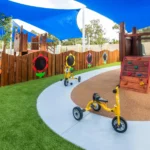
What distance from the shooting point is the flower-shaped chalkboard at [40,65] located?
698cm

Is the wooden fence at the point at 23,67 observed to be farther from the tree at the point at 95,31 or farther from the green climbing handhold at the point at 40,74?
the tree at the point at 95,31

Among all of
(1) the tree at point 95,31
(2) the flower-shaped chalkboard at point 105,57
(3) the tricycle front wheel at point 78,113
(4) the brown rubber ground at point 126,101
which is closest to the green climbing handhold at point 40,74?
(4) the brown rubber ground at point 126,101

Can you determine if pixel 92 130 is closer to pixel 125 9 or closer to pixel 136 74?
pixel 136 74

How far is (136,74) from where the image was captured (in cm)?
528

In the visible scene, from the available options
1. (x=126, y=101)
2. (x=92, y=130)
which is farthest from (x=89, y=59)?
(x=92, y=130)

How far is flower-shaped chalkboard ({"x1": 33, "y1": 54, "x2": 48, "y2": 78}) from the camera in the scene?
6975 mm

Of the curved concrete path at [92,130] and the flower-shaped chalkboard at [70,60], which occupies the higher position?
the flower-shaped chalkboard at [70,60]

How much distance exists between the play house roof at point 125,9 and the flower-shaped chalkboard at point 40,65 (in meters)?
2.98

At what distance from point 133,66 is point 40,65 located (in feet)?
12.8

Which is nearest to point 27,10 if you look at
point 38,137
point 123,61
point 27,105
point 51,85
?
point 51,85

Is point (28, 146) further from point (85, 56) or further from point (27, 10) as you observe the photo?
point (27, 10)

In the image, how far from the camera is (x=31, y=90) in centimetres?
524

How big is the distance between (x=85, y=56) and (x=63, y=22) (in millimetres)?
3364

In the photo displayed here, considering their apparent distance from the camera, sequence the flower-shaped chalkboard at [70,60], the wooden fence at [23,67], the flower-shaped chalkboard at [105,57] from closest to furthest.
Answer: the wooden fence at [23,67] → the flower-shaped chalkboard at [70,60] → the flower-shaped chalkboard at [105,57]
